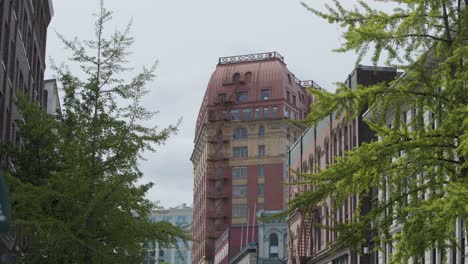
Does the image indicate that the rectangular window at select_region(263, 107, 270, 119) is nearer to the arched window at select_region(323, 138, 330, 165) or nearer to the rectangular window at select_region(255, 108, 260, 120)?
the rectangular window at select_region(255, 108, 260, 120)

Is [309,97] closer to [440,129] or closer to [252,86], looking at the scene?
[252,86]

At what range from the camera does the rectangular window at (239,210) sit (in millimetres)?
123750

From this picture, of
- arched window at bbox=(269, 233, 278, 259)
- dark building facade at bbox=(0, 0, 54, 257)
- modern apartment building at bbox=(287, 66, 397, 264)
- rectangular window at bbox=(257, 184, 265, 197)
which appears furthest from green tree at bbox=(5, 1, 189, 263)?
rectangular window at bbox=(257, 184, 265, 197)

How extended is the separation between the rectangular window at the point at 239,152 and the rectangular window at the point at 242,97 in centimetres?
740

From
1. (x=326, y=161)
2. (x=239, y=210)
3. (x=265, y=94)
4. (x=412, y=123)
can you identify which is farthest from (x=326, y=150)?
(x=265, y=94)

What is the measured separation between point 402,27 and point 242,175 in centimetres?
10732

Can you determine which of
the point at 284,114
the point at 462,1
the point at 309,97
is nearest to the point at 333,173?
the point at 462,1

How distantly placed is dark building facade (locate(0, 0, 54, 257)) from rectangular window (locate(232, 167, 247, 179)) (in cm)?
7018

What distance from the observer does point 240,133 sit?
128 meters

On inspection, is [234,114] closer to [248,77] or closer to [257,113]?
[257,113]

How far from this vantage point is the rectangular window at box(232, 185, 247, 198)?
12443cm

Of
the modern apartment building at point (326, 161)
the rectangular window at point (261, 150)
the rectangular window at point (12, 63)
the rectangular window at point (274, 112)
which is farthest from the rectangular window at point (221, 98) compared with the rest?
the rectangular window at point (12, 63)

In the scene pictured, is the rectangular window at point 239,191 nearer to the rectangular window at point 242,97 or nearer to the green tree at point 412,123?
the rectangular window at point 242,97

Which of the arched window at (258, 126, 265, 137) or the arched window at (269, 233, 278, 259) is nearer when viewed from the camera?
the arched window at (269, 233, 278, 259)
